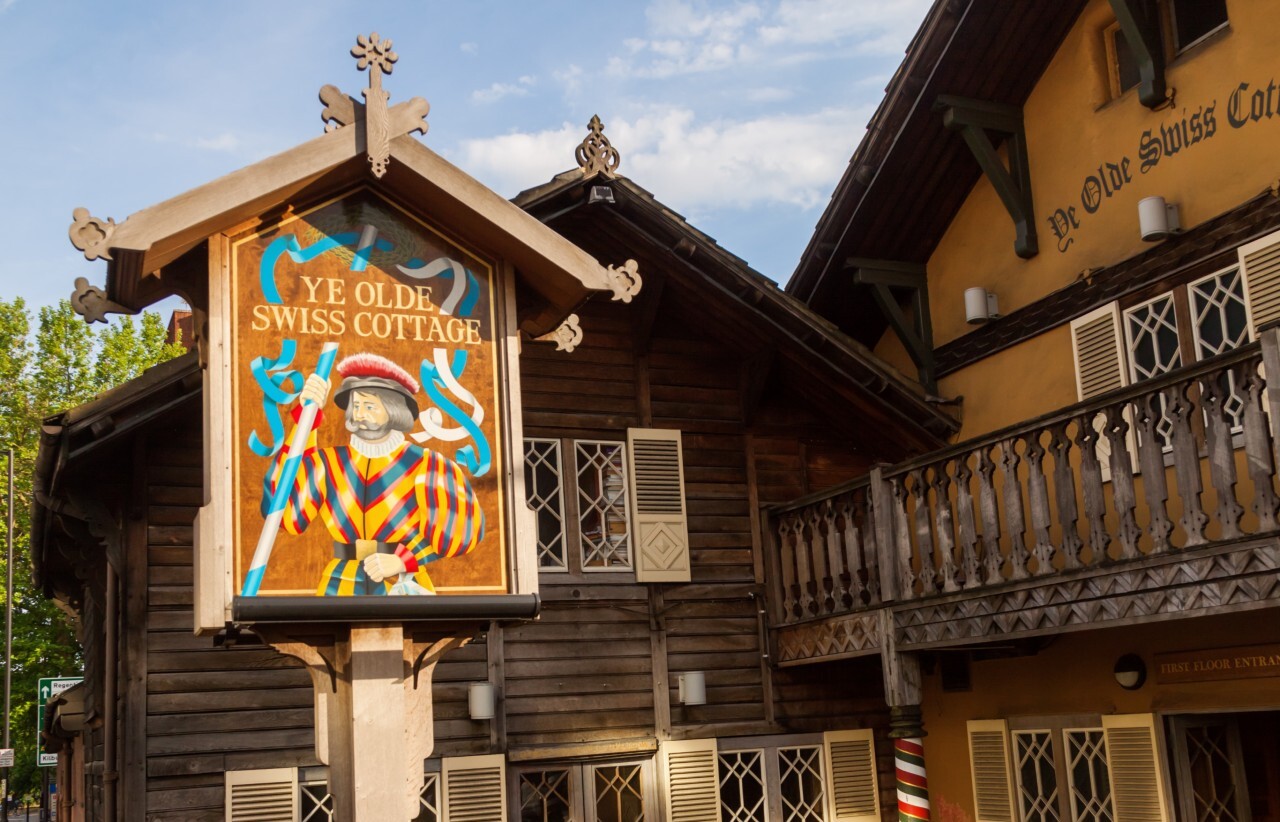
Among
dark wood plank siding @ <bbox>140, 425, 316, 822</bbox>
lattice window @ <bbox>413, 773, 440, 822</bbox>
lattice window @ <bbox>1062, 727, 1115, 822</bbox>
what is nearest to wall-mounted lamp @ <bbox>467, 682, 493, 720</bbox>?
lattice window @ <bbox>413, 773, 440, 822</bbox>

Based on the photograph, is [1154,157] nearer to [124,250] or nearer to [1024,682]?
[1024,682]

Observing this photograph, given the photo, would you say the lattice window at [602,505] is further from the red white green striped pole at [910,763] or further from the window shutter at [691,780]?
the red white green striped pole at [910,763]

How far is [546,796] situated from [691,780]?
4.22 ft

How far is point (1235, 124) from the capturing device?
9.88 metres

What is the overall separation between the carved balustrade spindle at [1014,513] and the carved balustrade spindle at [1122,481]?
0.82 meters

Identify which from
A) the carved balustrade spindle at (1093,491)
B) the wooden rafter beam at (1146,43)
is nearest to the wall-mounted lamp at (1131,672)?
the carved balustrade spindle at (1093,491)

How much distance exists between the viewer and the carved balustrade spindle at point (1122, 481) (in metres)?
8.82

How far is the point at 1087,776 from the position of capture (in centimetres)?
1115

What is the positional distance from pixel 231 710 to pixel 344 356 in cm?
456

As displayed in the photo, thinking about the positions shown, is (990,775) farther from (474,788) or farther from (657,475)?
(474,788)

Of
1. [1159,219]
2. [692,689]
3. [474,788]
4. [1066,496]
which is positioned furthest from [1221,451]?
[474,788]

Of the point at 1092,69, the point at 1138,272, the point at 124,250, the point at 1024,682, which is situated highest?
the point at 1092,69

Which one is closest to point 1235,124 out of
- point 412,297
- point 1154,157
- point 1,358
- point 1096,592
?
point 1154,157

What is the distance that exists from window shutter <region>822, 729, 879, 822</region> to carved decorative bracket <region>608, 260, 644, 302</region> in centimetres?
627
